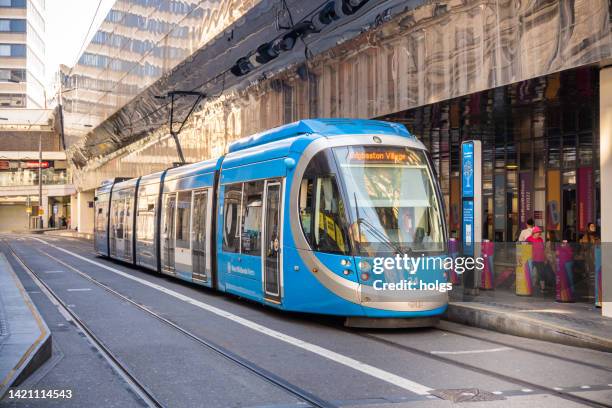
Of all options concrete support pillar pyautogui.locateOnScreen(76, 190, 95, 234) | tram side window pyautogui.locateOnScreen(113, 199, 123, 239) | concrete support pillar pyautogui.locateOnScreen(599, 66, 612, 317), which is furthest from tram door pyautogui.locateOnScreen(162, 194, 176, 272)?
concrete support pillar pyautogui.locateOnScreen(76, 190, 95, 234)

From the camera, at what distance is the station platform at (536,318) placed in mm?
11000

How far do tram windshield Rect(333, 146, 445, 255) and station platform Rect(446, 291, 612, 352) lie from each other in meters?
1.66

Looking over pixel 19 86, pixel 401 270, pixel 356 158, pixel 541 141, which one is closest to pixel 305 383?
pixel 401 270

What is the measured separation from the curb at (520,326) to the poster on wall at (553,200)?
10756 mm

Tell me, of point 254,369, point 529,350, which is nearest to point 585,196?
point 529,350

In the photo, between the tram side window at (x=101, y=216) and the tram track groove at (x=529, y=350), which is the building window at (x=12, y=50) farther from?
the tram track groove at (x=529, y=350)

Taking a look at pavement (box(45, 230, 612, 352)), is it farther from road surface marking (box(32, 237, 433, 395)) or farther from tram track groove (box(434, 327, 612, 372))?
road surface marking (box(32, 237, 433, 395))

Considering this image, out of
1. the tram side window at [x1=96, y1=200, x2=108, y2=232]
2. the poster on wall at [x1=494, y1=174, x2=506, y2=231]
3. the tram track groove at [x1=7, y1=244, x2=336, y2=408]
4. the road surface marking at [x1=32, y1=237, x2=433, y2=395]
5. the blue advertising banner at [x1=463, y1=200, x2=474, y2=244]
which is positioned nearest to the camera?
the tram track groove at [x1=7, y1=244, x2=336, y2=408]

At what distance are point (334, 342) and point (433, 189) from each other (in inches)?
119

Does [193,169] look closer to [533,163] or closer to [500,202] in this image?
[533,163]

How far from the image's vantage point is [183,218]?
62.7ft

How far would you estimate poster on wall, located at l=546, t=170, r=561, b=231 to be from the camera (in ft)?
76.6

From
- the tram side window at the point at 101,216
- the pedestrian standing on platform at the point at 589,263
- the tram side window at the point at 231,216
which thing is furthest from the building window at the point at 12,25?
the pedestrian standing on platform at the point at 589,263

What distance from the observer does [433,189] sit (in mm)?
12297
